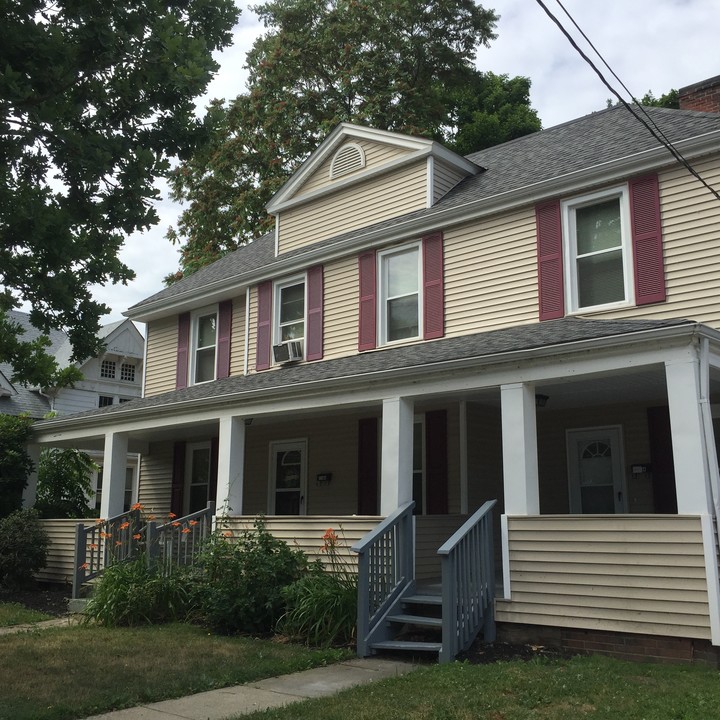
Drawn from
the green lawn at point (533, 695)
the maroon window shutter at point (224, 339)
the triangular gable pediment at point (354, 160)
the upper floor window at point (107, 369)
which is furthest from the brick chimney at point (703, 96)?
the upper floor window at point (107, 369)

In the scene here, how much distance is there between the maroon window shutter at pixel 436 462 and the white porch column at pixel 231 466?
108 inches

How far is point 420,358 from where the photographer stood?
1016cm

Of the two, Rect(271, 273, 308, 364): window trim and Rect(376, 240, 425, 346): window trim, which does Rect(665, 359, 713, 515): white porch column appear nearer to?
Rect(376, 240, 425, 346): window trim

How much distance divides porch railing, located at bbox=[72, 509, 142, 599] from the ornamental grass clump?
3.94 m

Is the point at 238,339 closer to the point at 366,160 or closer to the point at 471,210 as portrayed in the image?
the point at 366,160

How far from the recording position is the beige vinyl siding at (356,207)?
13459 millimetres

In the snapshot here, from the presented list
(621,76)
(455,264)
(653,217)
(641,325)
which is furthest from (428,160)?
(641,325)

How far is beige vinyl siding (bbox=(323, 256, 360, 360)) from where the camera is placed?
526 inches

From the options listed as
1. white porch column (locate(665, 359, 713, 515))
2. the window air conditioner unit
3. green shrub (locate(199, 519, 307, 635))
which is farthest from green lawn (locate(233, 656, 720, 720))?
the window air conditioner unit

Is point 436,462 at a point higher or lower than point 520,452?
higher

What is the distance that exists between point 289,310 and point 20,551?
6157 millimetres

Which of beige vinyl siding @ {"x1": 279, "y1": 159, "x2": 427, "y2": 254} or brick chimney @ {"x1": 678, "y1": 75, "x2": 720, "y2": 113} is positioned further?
beige vinyl siding @ {"x1": 279, "y1": 159, "x2": 427, "y2": 254}

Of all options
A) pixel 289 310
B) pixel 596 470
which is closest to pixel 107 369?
pixel 289 310

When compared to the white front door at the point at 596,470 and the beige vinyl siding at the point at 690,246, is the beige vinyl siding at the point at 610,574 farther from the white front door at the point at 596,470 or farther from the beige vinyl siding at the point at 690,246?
the beige vinyl siding at the point at 690,246
